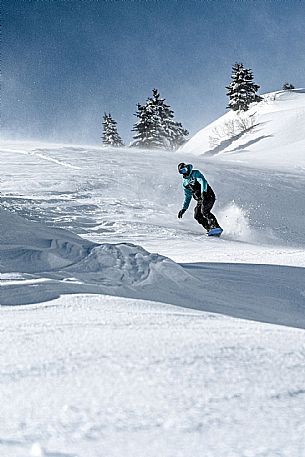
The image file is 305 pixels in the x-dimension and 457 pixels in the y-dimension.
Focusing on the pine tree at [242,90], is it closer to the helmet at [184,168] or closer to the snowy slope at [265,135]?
the snowy slope at [265,135]

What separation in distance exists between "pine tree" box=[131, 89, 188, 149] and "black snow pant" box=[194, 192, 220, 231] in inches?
1589

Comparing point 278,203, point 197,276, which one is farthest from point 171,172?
point 197,276

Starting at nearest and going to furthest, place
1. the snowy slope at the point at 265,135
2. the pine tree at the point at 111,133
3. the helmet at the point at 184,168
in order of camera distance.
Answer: the helmet at the point at 184,168, the snowy slope at the point at 265,135, the pine tree at the point at 111,133

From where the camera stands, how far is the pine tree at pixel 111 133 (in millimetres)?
58966

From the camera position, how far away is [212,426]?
1.54 metres

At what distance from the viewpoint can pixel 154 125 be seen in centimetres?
5019

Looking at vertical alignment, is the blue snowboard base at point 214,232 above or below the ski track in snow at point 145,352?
→ above

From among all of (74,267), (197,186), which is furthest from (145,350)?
(197,186)

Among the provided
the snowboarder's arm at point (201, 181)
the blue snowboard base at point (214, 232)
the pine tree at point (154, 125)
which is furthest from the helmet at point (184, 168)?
the pine tree at point (154, 125)

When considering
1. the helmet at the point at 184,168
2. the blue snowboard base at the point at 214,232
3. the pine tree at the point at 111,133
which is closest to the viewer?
the helmet at the point at 184,168

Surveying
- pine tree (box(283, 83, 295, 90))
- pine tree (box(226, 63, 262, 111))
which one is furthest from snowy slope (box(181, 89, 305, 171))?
pine tree (box(283, 83, 295, 90))

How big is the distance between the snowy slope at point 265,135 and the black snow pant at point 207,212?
11.6 meters

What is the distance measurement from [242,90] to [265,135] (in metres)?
14.4

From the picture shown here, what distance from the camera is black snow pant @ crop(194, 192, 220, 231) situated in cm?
1038
